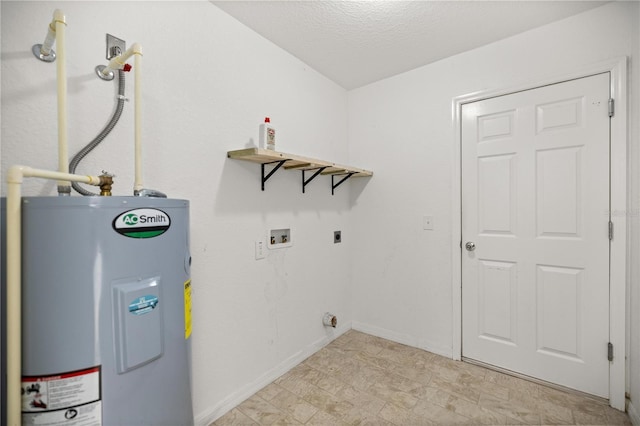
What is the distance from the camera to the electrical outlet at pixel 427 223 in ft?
7.91

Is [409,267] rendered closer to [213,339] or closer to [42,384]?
[213,339]

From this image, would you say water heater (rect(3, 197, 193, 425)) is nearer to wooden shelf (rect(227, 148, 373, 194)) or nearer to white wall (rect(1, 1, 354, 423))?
white wall (rect(1, 1, 354, 423))

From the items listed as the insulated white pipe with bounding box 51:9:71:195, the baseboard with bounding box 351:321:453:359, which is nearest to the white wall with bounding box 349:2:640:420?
the baseboard with bounding box 351:321:453:359

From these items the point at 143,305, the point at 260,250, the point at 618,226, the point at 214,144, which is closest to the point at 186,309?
the point at 143,305

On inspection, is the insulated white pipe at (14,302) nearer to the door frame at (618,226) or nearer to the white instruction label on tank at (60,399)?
the white instruction label on tank at (60,399)

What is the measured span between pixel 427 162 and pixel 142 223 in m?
2.16

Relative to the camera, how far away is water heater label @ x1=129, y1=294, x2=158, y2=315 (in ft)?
2.93

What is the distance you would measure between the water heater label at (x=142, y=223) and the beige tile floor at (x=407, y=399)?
134cm

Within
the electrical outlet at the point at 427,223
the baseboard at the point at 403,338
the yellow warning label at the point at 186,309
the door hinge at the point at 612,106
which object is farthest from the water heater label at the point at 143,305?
the door hinge at the point at 612,106

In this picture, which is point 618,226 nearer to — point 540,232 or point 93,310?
point 540,232

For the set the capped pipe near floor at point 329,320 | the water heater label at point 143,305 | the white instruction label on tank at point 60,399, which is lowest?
the capped pipe near floor at point 329,320

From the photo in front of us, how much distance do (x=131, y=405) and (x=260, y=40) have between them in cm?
213

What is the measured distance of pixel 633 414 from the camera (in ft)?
5.29

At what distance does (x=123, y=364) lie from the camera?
88cm
